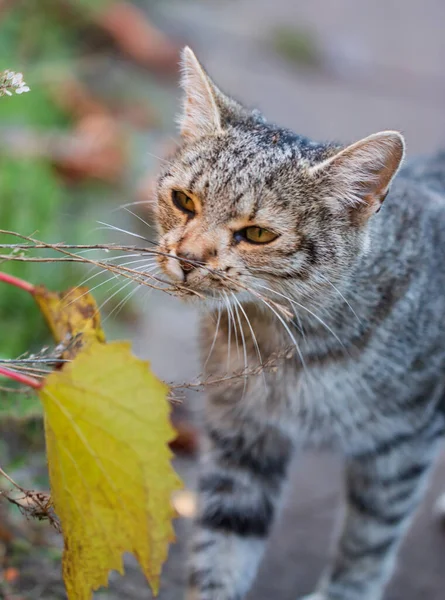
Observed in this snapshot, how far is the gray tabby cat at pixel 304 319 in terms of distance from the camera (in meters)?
2.26

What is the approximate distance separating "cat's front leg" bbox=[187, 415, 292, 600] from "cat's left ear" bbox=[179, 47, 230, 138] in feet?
3.11

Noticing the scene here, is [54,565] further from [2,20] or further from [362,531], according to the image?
[2,20]

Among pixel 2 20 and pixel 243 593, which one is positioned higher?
pixel 2 20

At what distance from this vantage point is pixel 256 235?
2.26 meters

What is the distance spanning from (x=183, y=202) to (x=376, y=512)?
1.31 m

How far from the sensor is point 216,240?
221 cm

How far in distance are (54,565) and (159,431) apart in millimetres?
1465

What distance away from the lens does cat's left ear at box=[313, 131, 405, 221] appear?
87.2 inches

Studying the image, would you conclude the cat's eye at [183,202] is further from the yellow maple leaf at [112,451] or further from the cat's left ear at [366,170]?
the yellow maple leaf at [112,451]

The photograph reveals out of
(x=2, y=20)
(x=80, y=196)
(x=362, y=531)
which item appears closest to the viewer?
(x=362, y=531)

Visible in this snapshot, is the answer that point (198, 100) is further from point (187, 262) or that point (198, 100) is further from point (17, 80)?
point (17, 80)

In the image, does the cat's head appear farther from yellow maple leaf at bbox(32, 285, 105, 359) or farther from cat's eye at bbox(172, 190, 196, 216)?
yellow maple leaf at bbox(32, 285, 105, 359)

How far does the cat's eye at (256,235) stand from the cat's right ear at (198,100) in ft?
1.30

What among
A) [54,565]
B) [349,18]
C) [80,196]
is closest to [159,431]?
[54,565]
